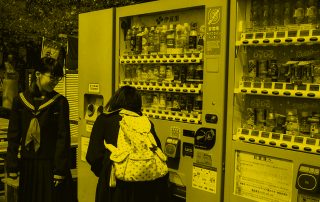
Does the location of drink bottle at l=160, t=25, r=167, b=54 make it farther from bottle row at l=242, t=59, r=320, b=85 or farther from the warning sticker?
the warning sticker

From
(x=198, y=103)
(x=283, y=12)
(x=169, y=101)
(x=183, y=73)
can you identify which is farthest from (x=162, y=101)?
(x=283, y=12)

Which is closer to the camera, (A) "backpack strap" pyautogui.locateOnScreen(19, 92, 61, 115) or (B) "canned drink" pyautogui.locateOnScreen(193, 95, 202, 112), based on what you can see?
(B) "canned drink" pyautogui.locateOnScreen(193, 95, 202, 112)

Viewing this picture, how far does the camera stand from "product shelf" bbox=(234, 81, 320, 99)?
2.60 meters

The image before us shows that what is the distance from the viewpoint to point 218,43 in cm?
319

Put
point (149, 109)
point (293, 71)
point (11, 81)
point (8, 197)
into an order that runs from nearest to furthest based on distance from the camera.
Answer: point (293, 71) < point (149, 109) < point (8, 197) < point (11, 81)

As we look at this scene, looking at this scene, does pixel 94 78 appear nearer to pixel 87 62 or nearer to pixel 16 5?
pixel 87 62

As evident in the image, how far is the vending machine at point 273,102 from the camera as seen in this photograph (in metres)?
2.67

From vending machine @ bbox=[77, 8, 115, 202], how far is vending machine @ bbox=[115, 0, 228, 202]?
0.12m

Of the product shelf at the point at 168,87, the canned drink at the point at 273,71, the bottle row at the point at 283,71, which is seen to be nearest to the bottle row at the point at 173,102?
the product shelf at the point at 168,87

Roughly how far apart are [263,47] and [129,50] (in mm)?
1573

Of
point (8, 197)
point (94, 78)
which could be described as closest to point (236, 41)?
point (94, 78)

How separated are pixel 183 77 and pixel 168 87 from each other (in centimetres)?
18

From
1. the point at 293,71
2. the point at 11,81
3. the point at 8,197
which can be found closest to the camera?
the point at 293,71

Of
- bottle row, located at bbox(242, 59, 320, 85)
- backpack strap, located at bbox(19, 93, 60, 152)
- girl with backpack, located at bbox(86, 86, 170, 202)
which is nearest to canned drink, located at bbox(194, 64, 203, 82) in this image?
bottle row, located at bbox(242, 59, 320, 85)
